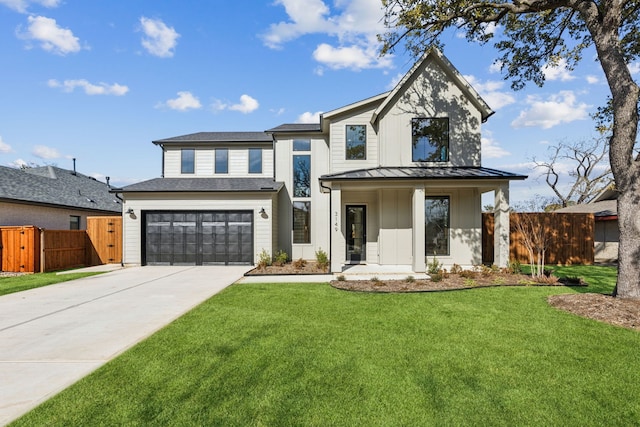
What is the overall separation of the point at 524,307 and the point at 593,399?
3712 millimetres

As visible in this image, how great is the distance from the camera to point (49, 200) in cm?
1498

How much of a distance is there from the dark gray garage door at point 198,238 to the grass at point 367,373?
7499mm

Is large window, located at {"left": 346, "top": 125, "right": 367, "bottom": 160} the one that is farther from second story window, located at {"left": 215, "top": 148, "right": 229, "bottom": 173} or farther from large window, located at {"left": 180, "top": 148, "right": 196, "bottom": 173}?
large window, located at {"left": 180, "top": 148, "right": 196, "bottom": 173}

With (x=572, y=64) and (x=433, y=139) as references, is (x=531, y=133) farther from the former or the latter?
(x=433, y=139)

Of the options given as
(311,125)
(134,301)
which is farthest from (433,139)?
(134,301)

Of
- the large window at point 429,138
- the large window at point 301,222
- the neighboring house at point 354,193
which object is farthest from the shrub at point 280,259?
the large window at point 429,138

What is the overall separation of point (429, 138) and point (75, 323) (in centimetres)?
1217

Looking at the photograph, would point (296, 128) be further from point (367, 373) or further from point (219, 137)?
point (367, 373)

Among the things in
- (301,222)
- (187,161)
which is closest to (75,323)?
(301,222)

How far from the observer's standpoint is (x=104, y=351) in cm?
422

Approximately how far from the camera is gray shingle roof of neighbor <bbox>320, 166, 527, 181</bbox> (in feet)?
34.2

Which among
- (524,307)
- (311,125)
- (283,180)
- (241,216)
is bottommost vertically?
(524,307)

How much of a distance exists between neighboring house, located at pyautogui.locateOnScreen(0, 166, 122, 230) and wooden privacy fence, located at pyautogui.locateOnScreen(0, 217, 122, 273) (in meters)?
1.86

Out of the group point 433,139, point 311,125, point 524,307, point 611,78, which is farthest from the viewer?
point 311,125
